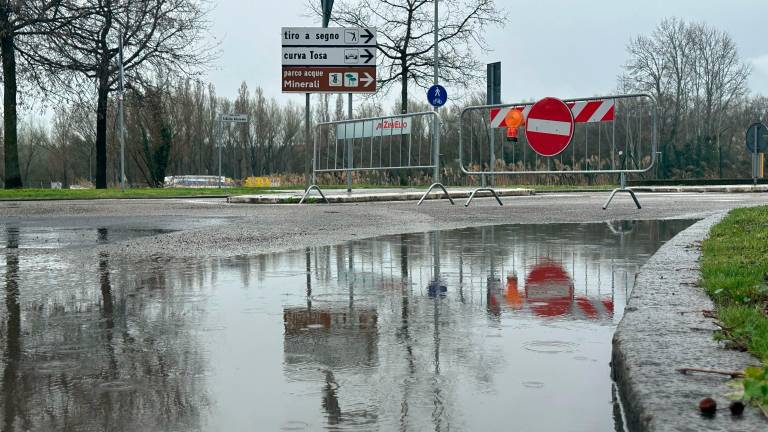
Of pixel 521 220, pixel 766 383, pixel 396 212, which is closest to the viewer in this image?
pixel 766 383

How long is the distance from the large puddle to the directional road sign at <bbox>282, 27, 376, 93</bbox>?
1445cm

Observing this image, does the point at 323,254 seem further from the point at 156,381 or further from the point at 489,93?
the point at 489,93

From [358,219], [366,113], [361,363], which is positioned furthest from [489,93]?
[366,113]

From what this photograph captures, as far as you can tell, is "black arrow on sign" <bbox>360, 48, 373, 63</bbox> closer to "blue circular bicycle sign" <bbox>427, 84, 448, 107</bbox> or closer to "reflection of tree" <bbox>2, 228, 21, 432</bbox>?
"blue circular bicycle sign" <bbox>427, 84, 448, 107</bbox>

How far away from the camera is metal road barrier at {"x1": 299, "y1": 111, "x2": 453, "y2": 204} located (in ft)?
63.1

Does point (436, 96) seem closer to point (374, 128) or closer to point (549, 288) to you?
point (374, 128)

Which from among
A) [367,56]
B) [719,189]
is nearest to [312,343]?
[367,56]

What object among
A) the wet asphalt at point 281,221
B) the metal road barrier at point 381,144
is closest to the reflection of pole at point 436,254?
the wet asphalt at point 281,221

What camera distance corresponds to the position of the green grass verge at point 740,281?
11.6 ft

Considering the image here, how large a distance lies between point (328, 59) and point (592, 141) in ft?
25.1

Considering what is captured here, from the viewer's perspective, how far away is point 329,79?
865 inches

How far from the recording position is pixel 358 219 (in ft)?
42.7

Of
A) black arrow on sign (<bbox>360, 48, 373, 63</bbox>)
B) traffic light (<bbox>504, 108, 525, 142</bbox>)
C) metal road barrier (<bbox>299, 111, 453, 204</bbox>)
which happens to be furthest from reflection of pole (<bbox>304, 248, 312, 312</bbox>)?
black arrow on sign (<bbox>360, 48, 373, 63</bbox>)

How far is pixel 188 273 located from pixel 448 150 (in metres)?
44.8
